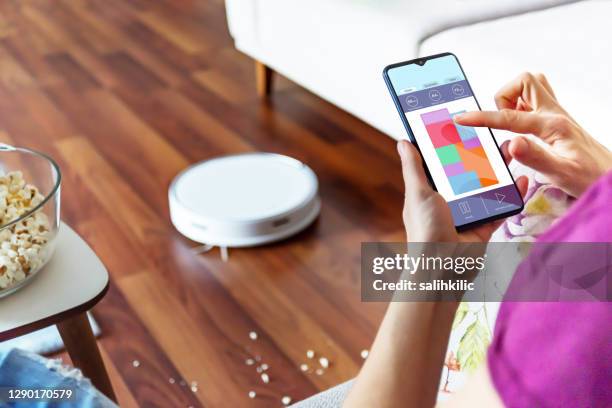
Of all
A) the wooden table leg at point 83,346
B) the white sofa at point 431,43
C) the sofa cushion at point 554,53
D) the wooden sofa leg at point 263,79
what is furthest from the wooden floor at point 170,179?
the sofa cushion at point 554,53

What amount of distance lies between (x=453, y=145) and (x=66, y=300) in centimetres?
51

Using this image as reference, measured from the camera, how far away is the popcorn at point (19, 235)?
992 millimetres

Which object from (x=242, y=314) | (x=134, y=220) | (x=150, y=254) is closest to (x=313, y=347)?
(x=242, y=314)

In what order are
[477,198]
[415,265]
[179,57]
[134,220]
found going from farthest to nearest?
1. [179,57]
2. [134,220]
3. [477,198]
4. [415,265]

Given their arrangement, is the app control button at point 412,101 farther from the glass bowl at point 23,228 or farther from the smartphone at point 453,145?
the glass bowl at point 23,228

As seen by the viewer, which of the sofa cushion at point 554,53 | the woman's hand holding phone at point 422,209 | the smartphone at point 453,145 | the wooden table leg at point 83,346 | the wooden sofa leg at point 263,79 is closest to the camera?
the woman's hand holding phone at point 422,209

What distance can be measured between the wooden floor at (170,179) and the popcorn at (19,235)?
52 cm

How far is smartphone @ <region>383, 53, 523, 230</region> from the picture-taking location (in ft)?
2.98

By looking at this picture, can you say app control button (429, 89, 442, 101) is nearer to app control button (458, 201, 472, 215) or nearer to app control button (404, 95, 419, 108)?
app control button (404, 95, 419, 108)

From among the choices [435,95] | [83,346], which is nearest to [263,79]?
[83,346]

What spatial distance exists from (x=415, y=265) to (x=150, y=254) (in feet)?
4.20


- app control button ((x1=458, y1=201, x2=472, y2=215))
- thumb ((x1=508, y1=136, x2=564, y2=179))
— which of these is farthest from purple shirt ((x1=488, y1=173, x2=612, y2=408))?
app control button ((x1=458, y1=201, x2=472, y2=215))

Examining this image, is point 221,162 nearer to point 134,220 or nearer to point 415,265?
point 134,220

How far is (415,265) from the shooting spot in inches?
26.1
